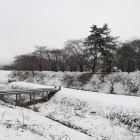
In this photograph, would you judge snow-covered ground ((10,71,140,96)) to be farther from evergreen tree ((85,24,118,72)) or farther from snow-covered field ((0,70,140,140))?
snow-covered field ((0,70,140,140))

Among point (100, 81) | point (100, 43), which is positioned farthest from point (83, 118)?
point (100, 43)

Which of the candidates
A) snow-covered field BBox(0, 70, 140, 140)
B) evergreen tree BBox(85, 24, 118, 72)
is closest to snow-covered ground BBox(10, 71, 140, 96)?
evergreen tree BBox(85, 24, 118, 72)

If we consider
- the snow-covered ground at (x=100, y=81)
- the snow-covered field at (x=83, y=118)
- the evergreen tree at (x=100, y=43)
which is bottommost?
the snow-covered field at (x=83, y=118)

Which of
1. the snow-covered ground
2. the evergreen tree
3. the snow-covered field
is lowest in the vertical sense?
the snow-covered field

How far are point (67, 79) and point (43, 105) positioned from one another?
800 inches

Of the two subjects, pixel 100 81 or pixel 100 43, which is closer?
pixel 100 81

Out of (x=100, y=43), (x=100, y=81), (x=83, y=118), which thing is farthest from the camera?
(x=100, y=43)

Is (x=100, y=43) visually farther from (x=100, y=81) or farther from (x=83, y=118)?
(x=83, y=118)

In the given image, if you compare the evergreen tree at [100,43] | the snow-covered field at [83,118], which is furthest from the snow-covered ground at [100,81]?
the snow-covered field at [83,118]

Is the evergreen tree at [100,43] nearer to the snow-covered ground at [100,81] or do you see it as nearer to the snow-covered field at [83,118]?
the snow-covered ground at [100,81]

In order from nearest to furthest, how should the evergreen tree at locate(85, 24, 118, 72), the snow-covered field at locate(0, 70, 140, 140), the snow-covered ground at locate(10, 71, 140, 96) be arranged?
the snow-covered field at locate(0, 70, 140, 140) → the snow-covered ground at locate(10, 71, 140, 96) → the evergreen tree at locate(85, 24, 118, 72)

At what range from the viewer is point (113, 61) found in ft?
117

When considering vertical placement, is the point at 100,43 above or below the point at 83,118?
above

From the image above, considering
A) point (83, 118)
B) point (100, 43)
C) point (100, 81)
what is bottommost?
point (83, 118)
